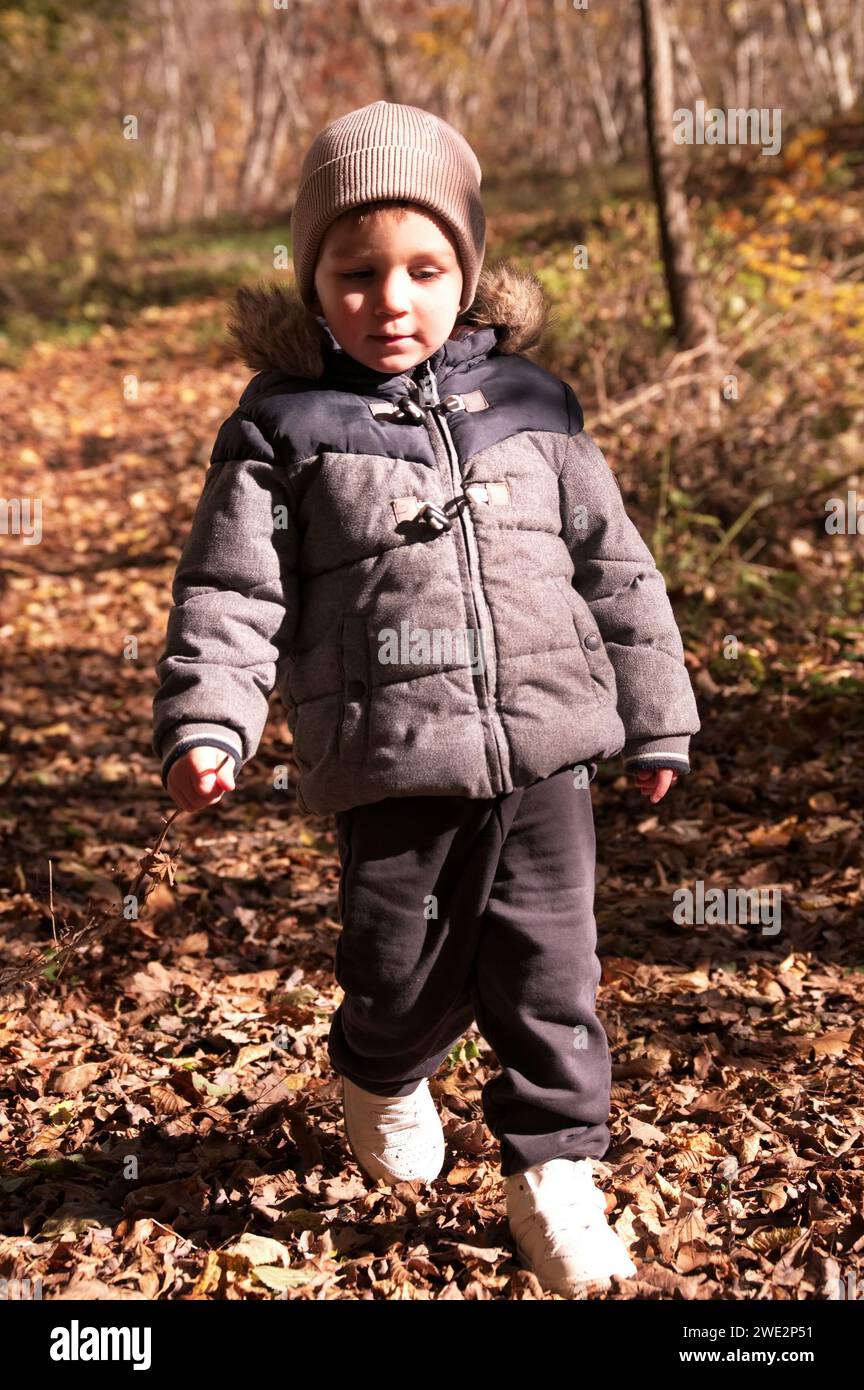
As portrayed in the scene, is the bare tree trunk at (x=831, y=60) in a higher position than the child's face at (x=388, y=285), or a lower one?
higher

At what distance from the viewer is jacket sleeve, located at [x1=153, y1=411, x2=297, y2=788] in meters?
2.37

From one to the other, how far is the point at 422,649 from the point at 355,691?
0.15m

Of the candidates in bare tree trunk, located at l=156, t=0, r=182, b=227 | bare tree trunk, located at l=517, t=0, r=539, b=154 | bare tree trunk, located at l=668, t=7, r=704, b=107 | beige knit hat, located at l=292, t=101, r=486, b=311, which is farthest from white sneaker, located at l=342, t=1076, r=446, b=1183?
bare tree trunk, located at l=517, t=0, r=539, b=154

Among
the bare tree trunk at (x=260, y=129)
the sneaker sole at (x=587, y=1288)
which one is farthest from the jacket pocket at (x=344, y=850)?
the bare tree trunk at (x=260, y=129)

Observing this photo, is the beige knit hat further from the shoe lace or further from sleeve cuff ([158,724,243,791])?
the shoe lace

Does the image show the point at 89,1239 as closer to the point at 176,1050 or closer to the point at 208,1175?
the point at 208,1175

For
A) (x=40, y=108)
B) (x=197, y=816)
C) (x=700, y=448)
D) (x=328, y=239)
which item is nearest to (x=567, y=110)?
(x=40, y=108)

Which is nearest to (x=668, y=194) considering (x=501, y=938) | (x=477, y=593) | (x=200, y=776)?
(x=477, y=593)

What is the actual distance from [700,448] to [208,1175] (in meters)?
4.92

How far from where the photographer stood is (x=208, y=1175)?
9.89ft

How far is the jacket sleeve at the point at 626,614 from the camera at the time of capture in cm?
264

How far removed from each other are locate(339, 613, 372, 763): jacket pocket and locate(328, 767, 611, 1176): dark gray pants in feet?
0.44

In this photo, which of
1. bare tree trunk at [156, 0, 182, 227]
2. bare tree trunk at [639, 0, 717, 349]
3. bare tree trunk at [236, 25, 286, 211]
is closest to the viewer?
bare tree trunk at [639, 0, 717, 349]

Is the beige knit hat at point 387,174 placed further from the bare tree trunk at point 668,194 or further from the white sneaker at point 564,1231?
the bare tree trunk at point 668,194
